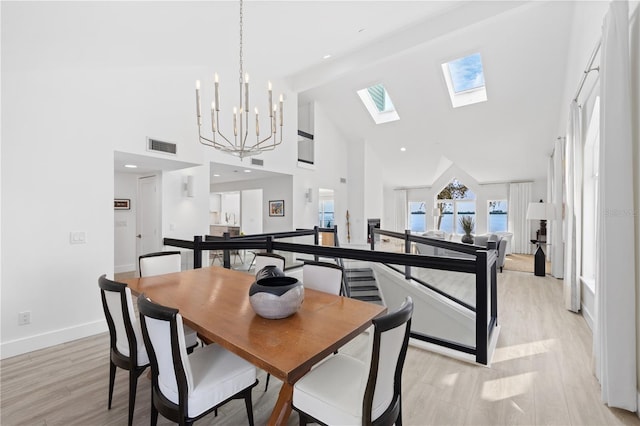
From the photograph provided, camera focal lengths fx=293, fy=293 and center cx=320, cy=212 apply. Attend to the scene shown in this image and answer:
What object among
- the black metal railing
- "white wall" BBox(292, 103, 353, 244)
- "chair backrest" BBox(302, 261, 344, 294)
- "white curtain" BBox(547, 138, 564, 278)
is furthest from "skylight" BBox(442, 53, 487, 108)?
"chair backrest" BBox(302, 261, 344, 294)

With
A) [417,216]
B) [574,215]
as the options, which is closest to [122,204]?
[574,215]

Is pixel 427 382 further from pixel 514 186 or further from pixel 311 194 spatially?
pixel 514 186

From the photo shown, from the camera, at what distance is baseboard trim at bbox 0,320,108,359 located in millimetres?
2775

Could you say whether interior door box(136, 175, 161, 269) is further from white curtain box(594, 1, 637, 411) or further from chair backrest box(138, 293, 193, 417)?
white curtain box(594, 1, 637, 411)

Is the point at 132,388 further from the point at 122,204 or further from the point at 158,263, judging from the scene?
the point at 122,204

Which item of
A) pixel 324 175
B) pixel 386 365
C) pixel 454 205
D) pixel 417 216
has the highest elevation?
pixel 324 175

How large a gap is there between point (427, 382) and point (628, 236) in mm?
1711

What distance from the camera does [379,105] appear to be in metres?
8.26

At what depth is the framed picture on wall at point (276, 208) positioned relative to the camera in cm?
731

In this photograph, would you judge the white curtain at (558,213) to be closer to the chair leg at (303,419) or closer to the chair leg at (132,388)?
the chair leg at (303,419)

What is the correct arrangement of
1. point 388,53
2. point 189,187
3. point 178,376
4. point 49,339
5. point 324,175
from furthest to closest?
point 324,175 < point 388,53 < point 189,187 < point 49,339 < point 178,376

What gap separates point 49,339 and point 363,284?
12.5ft

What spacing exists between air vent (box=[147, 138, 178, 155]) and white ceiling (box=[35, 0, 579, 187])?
922 mm

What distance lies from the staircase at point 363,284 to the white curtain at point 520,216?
7.47m
